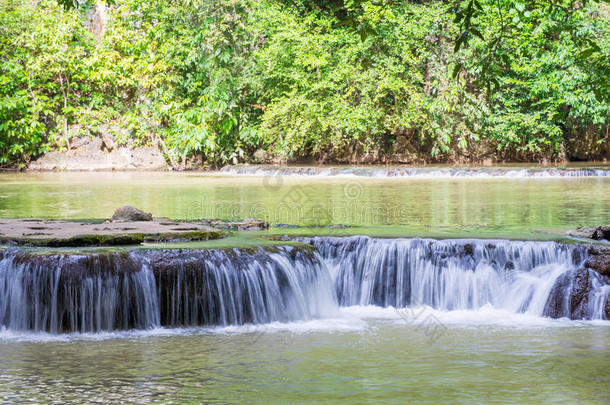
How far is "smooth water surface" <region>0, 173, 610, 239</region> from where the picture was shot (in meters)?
11.4

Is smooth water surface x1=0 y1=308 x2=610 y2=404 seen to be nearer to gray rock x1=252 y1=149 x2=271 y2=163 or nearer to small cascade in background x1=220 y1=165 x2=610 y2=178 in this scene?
small cascade in background x1=220 y1=165 x2=610 y2=178

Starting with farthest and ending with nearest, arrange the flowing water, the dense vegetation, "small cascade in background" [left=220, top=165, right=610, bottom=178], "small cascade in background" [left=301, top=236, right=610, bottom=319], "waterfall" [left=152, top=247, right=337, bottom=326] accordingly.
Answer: the dense vegetation, "small cascade in background" [left=220, top=165, right=610, bottom=178], "small cascade in background" [left=301, top=236, right=610, bottom=319], "waterfall" [left=152, top=247, right=337, bottom=326], the flowing water

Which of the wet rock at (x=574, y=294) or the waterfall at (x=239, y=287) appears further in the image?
the wet rock at (x=574, y=294)

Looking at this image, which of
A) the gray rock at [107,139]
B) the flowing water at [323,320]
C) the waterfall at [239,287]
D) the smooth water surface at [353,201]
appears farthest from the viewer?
the gray rock at [107,139]

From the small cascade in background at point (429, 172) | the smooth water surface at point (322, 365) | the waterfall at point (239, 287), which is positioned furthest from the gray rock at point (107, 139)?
the smooth water surface at point (322, 365)

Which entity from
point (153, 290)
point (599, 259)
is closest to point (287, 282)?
point (153, 290)

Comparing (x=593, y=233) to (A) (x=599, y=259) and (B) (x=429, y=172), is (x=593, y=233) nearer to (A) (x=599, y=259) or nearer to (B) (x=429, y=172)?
(A) (x=599, y=259)

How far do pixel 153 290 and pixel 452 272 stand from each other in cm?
315

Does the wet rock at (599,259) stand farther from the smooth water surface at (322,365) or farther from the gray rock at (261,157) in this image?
the gray rock at (261,157)

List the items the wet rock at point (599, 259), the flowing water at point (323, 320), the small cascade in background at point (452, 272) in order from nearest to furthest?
the flowing water at point (323, 320) < the wet rock at point (599, 259) < the small cascade in background at point (452, 272)

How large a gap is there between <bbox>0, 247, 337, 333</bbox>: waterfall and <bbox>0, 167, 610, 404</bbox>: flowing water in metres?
0.01

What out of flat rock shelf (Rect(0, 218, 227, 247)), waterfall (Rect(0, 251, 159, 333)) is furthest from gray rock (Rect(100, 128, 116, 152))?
waterfall (Rect(0, 251, 159, 333))

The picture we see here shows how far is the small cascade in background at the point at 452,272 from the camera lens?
8.59m

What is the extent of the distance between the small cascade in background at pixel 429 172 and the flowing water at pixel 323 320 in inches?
418
